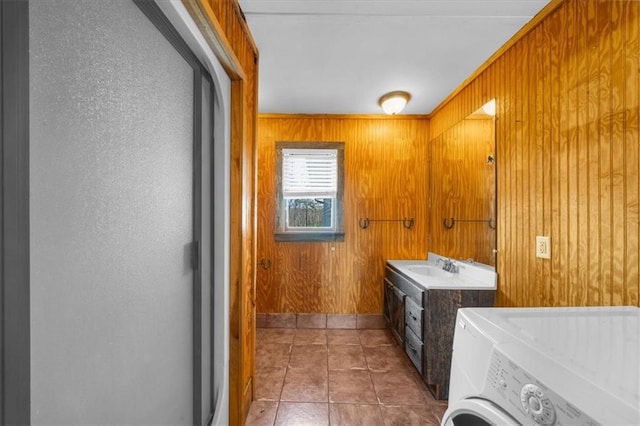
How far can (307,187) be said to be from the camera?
3.27 metres

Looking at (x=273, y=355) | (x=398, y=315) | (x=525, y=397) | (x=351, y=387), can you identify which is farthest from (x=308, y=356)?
(x=525, y=397)

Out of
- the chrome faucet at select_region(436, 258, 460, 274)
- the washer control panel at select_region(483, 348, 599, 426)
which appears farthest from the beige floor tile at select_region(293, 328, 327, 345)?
the washer control panel at select_region(483, 348, 599, 426)

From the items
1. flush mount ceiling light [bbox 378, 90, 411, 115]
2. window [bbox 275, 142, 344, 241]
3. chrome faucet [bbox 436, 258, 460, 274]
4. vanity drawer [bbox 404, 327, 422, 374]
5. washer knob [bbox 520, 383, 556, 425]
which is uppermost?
flush mount ceiling light [bbox 378, 90, 411, 115]

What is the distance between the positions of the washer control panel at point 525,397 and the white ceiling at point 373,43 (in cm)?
181

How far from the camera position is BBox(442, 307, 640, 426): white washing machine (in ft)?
1.94

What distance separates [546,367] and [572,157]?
4.22 feet

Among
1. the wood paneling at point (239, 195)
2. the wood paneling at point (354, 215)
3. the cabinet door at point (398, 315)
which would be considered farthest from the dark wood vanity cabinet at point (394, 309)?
the wood paneling at point (239, 195)

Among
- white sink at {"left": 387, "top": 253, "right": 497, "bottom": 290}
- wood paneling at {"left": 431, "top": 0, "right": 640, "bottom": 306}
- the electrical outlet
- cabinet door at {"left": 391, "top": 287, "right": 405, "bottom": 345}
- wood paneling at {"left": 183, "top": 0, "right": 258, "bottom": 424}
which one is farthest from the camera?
cabinet door at {"left": 391, "top": 287, "right": 405, "bottom": 345}

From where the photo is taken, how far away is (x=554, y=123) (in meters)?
1.60

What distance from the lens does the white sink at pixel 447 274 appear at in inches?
A: 84.5

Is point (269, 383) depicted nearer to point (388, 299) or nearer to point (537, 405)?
point (388, 299)

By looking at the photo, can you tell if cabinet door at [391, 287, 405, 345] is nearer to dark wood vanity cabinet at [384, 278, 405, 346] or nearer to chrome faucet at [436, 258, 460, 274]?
dark wood vanity cabinet at [384, 278, 405, 346]
